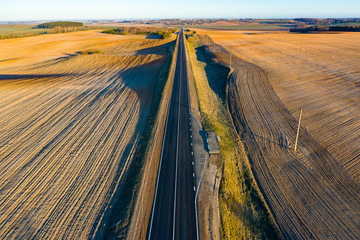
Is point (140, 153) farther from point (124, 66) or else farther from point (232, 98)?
point (124, 66)

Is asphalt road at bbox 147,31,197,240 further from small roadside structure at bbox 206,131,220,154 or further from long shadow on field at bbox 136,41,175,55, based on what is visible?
long shadow on field at bbox 136,41,175,55

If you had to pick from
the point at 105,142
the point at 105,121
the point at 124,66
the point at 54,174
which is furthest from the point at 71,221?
the point at 124,66

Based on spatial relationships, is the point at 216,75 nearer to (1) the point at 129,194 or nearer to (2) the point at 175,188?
(2) the point at 175,188

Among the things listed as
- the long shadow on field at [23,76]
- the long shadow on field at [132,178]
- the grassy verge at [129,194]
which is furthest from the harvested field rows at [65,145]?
the grassy verge at [129,194]

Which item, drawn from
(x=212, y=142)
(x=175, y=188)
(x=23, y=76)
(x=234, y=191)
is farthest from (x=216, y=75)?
(x=23, y=76)

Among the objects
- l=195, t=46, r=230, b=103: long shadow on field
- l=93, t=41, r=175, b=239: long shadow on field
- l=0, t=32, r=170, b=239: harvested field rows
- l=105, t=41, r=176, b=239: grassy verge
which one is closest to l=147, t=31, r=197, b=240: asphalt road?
l=105, t=41, r=176, b=239: grassy verge

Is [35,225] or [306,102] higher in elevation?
[306,102]

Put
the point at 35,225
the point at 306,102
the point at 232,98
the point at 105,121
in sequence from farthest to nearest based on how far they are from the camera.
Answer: the point at 232,98
the point at 306,102
the point at 105,121
the point at 35,225
